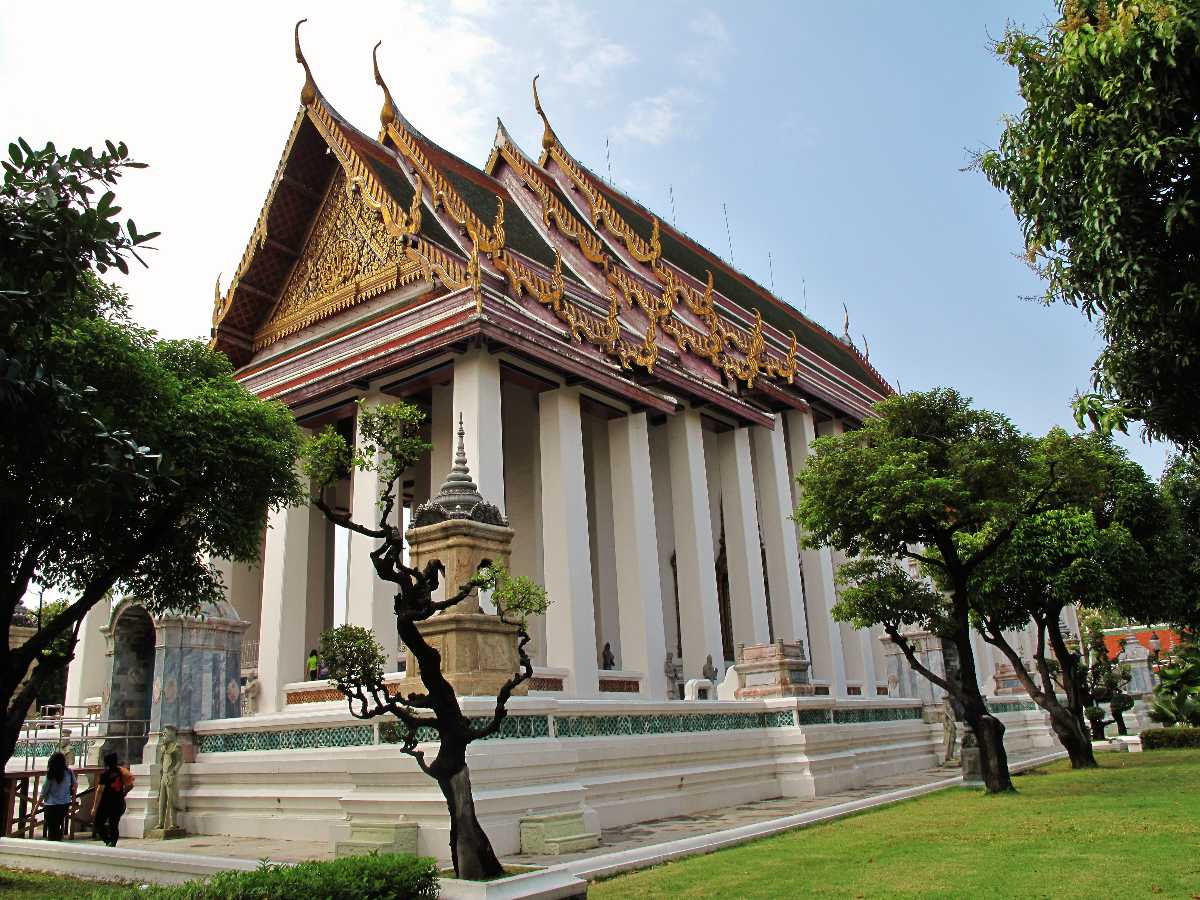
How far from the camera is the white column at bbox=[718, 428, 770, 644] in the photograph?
48.2ft

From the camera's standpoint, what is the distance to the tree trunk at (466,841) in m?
4.91

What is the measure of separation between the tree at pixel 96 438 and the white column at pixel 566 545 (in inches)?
171

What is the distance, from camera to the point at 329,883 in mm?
3705

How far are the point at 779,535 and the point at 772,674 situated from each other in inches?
205

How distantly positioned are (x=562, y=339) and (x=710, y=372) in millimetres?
3724

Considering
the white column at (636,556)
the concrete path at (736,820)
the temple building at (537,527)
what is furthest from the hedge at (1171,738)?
the white column at (636,556)

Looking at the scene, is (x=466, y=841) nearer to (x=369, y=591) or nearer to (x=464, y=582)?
(x=464, y=582)

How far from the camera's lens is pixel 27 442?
11.6ft

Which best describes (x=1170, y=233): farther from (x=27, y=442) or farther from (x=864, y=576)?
(x=864, y=576)

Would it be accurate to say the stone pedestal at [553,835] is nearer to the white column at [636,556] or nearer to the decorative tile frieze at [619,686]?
the decorative tile frieze at [619,686]

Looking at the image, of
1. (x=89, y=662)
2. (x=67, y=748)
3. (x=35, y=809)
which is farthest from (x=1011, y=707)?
(x=35, y=809)

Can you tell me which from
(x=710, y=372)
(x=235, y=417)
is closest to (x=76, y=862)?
(x=235, y=417)

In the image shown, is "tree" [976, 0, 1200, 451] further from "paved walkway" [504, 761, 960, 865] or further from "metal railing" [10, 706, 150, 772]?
"metal railing" [10, 706, 150, 772]

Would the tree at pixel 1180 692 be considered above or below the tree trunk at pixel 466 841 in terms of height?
above
